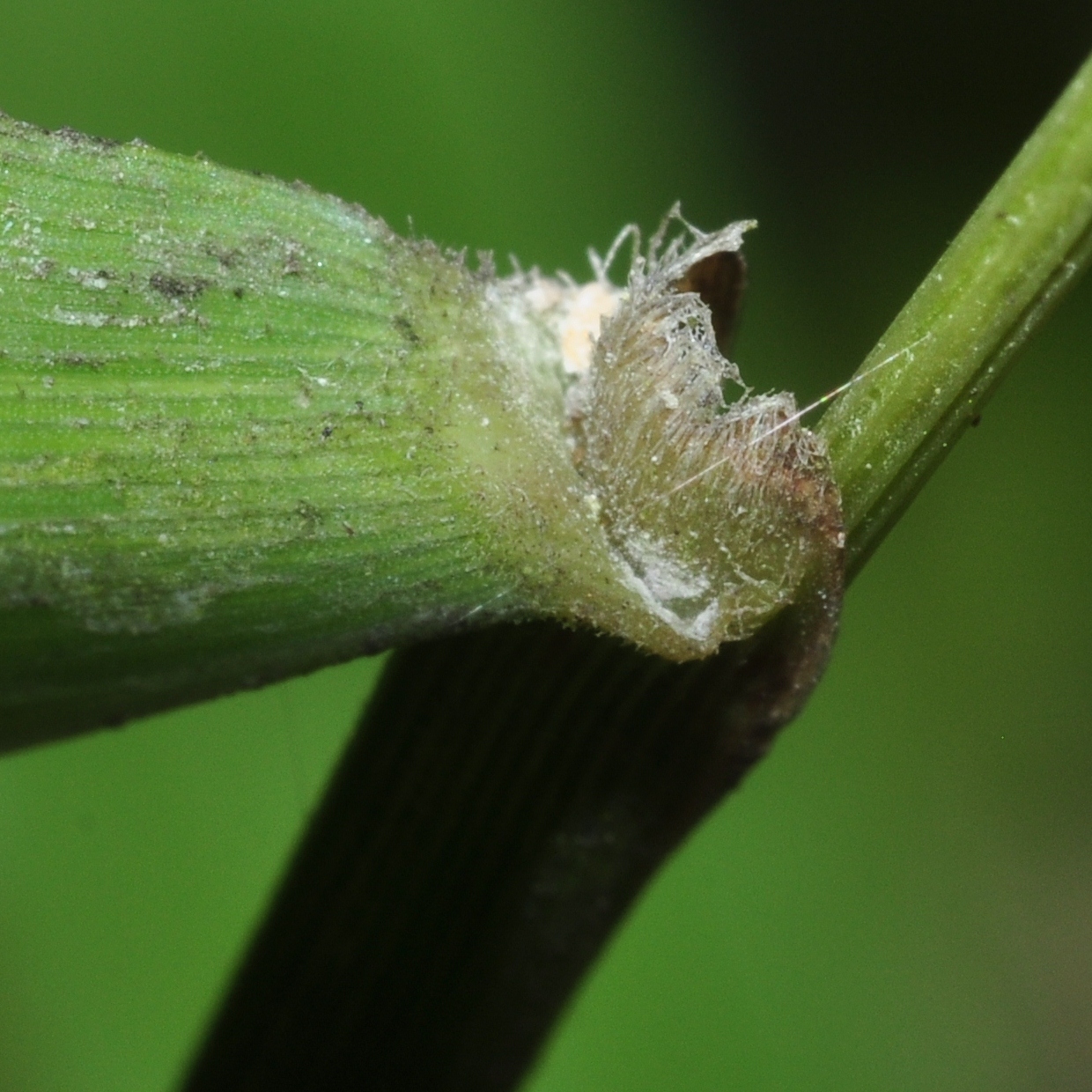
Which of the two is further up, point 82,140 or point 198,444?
point 82,140

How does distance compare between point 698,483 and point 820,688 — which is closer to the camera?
point 698,483

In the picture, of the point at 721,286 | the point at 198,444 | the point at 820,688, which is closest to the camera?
the point at 198,444

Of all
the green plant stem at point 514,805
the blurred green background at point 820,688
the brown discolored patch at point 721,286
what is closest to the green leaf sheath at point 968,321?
the green plant stem at point 514,805

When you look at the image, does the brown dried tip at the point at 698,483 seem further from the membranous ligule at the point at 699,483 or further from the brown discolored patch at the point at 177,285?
the brown discolored patch at the point at 177,285

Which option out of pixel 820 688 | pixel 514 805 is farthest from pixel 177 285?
pixel 820 688

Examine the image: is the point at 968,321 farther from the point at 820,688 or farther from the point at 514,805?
the point at 820,688

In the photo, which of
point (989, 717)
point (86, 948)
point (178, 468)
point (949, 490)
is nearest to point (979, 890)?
point (989, 717)

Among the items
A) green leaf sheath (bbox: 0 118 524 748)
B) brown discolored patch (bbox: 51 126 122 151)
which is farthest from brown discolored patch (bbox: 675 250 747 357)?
brown discolored patch (bbox: 51 126 122 151)
